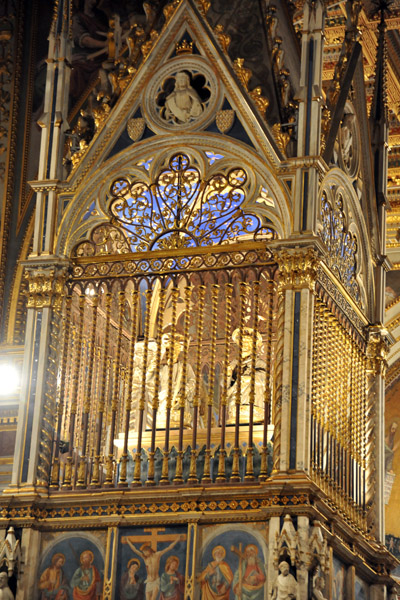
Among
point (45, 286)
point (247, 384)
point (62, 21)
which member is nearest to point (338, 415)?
point (247, 384)

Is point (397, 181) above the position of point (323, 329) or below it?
above

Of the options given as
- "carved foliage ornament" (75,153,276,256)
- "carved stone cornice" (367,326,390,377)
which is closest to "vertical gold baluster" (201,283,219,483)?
"carved foliage ornament" (75,153,276,256)

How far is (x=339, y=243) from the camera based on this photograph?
14.6 meters

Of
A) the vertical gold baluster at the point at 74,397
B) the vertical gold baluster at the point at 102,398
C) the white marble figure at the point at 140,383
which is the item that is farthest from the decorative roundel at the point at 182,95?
the white marble figure at the point at 140,383

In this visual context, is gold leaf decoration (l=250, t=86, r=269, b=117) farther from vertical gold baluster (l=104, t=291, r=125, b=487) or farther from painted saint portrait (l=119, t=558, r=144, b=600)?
painted saint portrait (l=119, t=558, r=144, b=600)

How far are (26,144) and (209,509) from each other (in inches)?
224

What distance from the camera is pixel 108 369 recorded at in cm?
1494

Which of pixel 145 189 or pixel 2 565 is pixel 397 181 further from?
pixel 2 565

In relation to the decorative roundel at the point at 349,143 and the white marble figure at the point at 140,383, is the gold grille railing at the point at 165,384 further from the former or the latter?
the decorative roundel at the point at 349,143

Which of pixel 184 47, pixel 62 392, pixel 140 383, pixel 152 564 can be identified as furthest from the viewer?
pixel 140 383

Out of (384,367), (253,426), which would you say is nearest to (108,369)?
(253,426)

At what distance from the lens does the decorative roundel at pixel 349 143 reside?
1489 centimetres

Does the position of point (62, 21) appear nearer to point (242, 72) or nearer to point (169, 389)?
point (242, 72)

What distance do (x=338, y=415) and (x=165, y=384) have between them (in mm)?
1799
